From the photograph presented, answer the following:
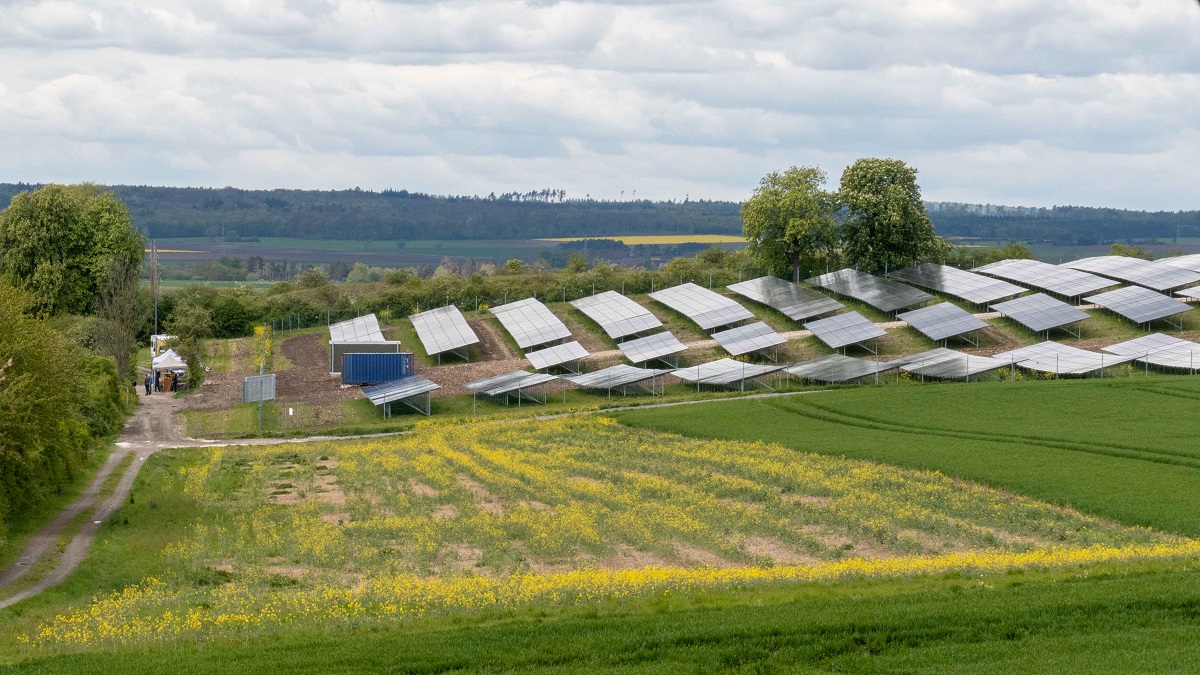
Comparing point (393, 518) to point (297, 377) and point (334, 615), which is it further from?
point (297, 377)

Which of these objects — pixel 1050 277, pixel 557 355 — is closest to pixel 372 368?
pixel 557 355

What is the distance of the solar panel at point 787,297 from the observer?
10062 cm

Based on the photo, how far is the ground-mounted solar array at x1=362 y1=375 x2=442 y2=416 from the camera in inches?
3189

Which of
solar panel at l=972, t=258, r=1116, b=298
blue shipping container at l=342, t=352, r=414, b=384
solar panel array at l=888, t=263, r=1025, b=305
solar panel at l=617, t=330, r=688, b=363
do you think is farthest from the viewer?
solar panel at l=972, t=258, r=1116, b=298

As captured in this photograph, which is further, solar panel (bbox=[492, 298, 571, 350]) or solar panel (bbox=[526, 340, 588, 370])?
solar panel (bbox=[492, 298, 571, 350])

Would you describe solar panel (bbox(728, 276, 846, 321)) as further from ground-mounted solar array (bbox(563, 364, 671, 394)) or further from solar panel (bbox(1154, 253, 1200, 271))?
solar panel (bbox(1154, 253, 1200, 271))

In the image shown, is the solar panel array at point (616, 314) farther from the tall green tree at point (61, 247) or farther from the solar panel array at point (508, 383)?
the tall green tree at point (61, 247)

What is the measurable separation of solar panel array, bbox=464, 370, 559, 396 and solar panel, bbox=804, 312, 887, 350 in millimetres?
21396

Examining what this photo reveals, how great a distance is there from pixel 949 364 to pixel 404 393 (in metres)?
36.4

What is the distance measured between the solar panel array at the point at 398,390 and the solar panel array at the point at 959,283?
44.6 m

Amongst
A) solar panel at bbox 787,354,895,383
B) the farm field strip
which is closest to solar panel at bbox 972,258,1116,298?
solar panel at bbox 787,354,895,383

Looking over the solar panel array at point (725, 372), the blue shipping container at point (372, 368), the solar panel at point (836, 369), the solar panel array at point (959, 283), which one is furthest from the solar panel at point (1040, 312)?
the blue shipping container at point (372, 368)

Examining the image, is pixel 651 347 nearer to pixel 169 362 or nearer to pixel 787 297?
pixel 787 297

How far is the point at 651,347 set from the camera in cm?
9338
